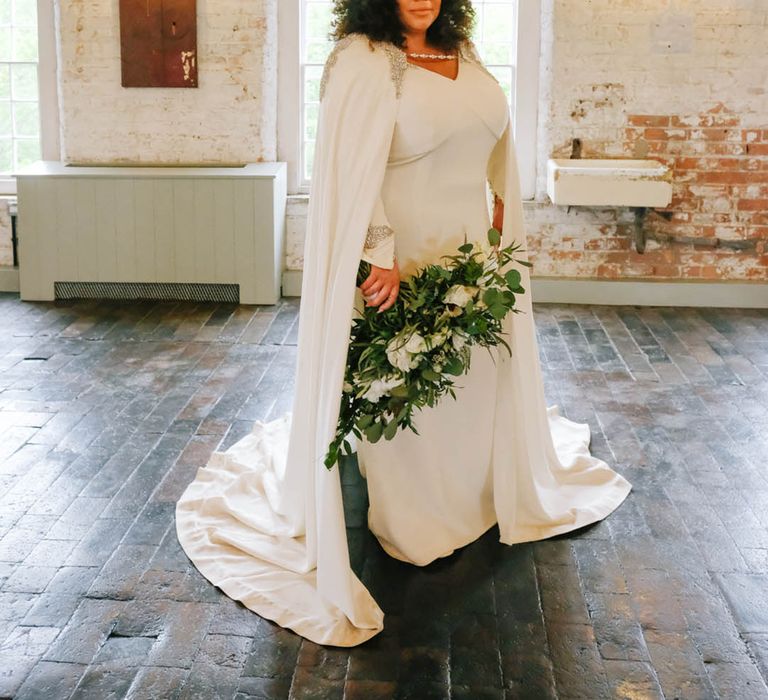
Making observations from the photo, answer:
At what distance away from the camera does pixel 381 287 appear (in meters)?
3.17

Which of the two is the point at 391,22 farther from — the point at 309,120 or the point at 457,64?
the point at 309,120

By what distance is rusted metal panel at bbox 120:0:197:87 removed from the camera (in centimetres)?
707

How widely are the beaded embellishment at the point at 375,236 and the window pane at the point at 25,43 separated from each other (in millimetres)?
5365

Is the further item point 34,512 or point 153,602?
point 34,512

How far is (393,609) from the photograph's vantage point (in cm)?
318

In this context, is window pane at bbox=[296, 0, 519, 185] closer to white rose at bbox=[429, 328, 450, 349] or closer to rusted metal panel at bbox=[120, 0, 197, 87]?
rusted metal panel at bbox=[120, 0, 197, 87]

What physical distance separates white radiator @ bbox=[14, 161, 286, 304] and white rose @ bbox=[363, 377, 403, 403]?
410cm

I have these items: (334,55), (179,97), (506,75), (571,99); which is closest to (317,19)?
(179,97)

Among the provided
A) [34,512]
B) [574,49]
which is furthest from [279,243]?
[34,512]

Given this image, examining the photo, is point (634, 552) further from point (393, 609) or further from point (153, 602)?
point (153, 602)

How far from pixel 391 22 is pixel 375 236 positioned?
25.9 inches

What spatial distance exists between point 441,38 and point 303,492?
1.53 metres

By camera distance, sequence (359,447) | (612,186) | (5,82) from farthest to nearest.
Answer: (5,82)
(612,186)
(359,447)

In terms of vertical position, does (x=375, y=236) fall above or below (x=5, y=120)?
below
